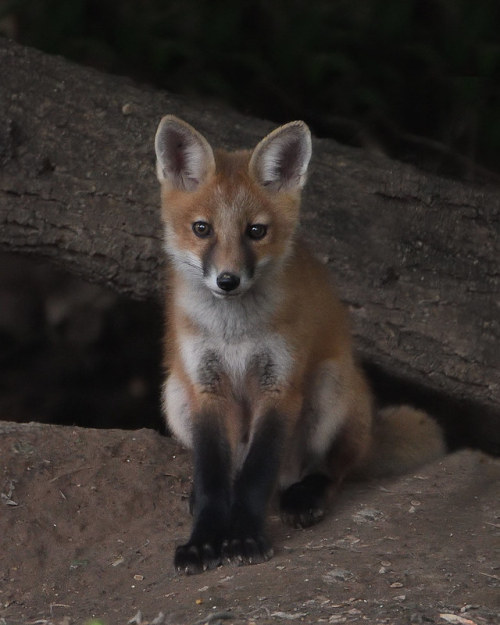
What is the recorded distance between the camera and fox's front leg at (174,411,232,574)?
12.1 ft

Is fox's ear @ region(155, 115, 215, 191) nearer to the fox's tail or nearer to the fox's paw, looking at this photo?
the fox's paw

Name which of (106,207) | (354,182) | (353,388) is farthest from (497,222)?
(106,207)

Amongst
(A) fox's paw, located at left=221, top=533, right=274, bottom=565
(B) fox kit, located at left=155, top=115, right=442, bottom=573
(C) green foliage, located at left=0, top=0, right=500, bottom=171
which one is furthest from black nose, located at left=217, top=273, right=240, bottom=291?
(C) green foliage, located at left=0, top=0, right=500, bottom=171

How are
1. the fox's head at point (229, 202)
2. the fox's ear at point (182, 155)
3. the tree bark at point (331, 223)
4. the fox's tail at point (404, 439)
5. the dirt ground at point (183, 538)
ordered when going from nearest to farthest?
1. the dirt ground at point (183, 538)
2. the fox's head at point (229, 202)
3. the fox's ear at point (182, 155)
4. the fox's tail at point (404, 439)
5. the tree bark at point (331, 223)

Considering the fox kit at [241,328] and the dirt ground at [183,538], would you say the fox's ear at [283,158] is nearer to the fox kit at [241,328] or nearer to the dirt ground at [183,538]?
the fox kit at [241,328]

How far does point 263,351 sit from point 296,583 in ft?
3.26

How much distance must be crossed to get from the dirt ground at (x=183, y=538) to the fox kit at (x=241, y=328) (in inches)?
7.5

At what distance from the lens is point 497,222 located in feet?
16.4

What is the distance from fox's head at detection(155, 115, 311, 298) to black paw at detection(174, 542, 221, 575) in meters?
0.96

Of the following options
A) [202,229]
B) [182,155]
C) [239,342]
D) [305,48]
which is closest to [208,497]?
[239,342]

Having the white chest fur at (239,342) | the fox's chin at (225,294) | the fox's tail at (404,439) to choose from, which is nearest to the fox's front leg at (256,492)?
the white chest fur at (239,342)

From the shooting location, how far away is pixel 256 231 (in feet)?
12.7

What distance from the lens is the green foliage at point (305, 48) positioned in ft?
20.6

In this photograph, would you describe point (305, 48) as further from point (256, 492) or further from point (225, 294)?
point (256, 492)
